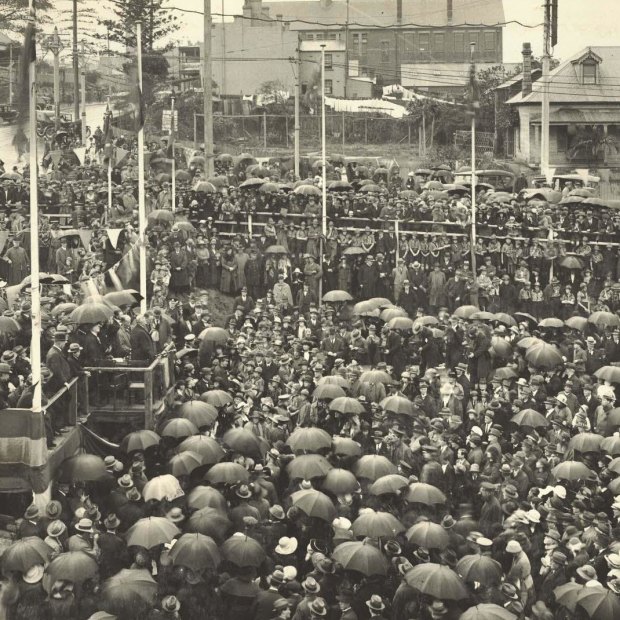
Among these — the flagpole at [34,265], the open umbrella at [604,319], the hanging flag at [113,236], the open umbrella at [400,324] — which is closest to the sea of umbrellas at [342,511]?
the flagpole at [34,265]

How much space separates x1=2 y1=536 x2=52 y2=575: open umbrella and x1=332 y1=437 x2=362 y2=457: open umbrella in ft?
15.5

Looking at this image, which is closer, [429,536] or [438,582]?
[438,582]

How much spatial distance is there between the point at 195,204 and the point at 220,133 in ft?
101

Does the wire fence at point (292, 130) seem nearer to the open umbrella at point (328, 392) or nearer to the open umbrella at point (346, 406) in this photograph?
the open umbrella at point (328, 392)

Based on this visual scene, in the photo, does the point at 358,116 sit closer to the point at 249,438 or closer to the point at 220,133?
the point at 220,133

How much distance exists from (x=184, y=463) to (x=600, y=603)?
5599 mm

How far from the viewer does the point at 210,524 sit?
12.4 m

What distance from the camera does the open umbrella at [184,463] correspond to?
1419 centimetres

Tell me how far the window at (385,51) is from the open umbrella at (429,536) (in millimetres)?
74883

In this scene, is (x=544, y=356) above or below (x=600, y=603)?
above

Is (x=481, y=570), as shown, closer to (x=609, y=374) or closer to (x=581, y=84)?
(x=609, y=374)

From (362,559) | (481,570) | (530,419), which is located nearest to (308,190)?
(530,419)

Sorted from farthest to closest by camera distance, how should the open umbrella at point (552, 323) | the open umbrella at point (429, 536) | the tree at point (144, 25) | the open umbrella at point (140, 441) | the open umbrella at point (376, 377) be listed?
1. the tree at point (144, 25)
2. the open umbrella at point (552, 323)
3. the open umbrella at point (376, 377)
4. the open umbrella at point (140, 441)
5. the open umbrella at point (429, 536)

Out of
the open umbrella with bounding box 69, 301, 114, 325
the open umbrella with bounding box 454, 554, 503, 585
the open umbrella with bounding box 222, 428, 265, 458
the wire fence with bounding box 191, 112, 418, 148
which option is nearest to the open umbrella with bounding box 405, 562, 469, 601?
the open umbrella with bounding box 454, 554, 503, 585
